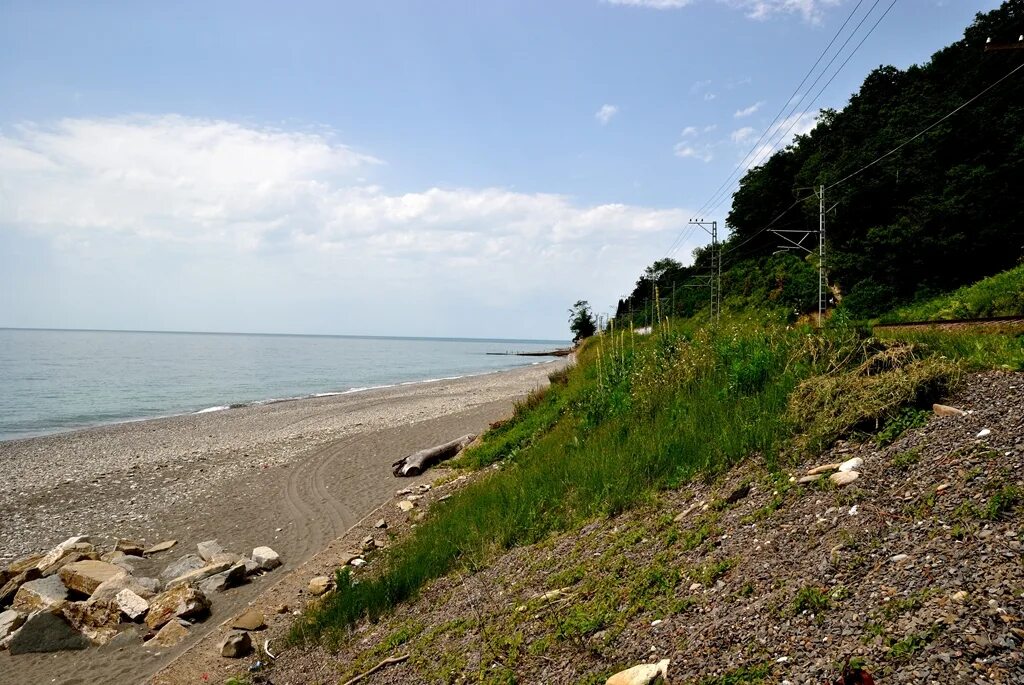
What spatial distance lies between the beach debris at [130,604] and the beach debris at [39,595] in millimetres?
982

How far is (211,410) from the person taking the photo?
1555 inches

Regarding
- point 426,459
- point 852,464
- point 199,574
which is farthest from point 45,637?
point 852,464

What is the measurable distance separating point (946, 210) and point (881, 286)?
4.42 m

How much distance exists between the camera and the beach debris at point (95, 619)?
27.3 ft

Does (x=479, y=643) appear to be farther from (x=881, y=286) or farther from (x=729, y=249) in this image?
(x=729, y=249)

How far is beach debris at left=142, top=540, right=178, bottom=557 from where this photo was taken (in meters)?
12.1

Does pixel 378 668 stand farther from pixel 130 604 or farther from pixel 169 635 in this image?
pixel 130 604

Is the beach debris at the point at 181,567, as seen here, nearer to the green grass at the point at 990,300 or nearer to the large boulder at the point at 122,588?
the large boulder at the point at 122,588

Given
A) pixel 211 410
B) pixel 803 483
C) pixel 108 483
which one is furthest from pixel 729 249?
pixel 803 483

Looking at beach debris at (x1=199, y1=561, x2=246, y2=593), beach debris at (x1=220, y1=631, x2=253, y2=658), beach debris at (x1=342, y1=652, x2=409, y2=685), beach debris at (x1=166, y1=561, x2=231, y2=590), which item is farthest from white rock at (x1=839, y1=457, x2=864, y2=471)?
beach debris at (x1=166, y1=561, x2=231, y2=590)

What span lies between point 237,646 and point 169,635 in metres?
2.01

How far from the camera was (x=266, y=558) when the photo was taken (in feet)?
34.7

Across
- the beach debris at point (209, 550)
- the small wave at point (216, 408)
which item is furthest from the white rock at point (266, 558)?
the small wave at point (216, 408)

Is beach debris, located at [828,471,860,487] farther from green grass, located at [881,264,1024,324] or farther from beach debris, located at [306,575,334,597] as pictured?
green grass, located at [881,264,1024,324]
